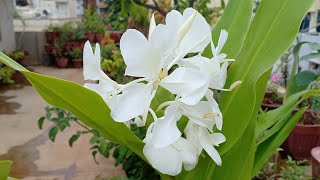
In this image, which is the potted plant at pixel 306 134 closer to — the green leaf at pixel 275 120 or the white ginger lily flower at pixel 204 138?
the green leaf at pixel 275 120

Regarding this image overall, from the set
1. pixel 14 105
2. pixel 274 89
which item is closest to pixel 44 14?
pixel 14 105

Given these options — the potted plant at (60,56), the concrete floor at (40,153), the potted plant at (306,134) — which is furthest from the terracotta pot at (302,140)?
the potted plant at (60,56)

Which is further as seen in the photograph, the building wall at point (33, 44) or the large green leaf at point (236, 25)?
the building wall at point (33, 44)

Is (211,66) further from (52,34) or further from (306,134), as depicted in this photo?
(52,34)

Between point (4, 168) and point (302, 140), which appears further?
point (302, 140)

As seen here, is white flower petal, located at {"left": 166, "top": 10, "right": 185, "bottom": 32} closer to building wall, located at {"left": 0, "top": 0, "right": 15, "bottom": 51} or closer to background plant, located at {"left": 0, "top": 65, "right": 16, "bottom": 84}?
background plant, located at {"left": 0, "top": 65, "right": 16, "bottom": 84}

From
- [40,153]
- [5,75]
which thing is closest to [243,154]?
[40,153]
